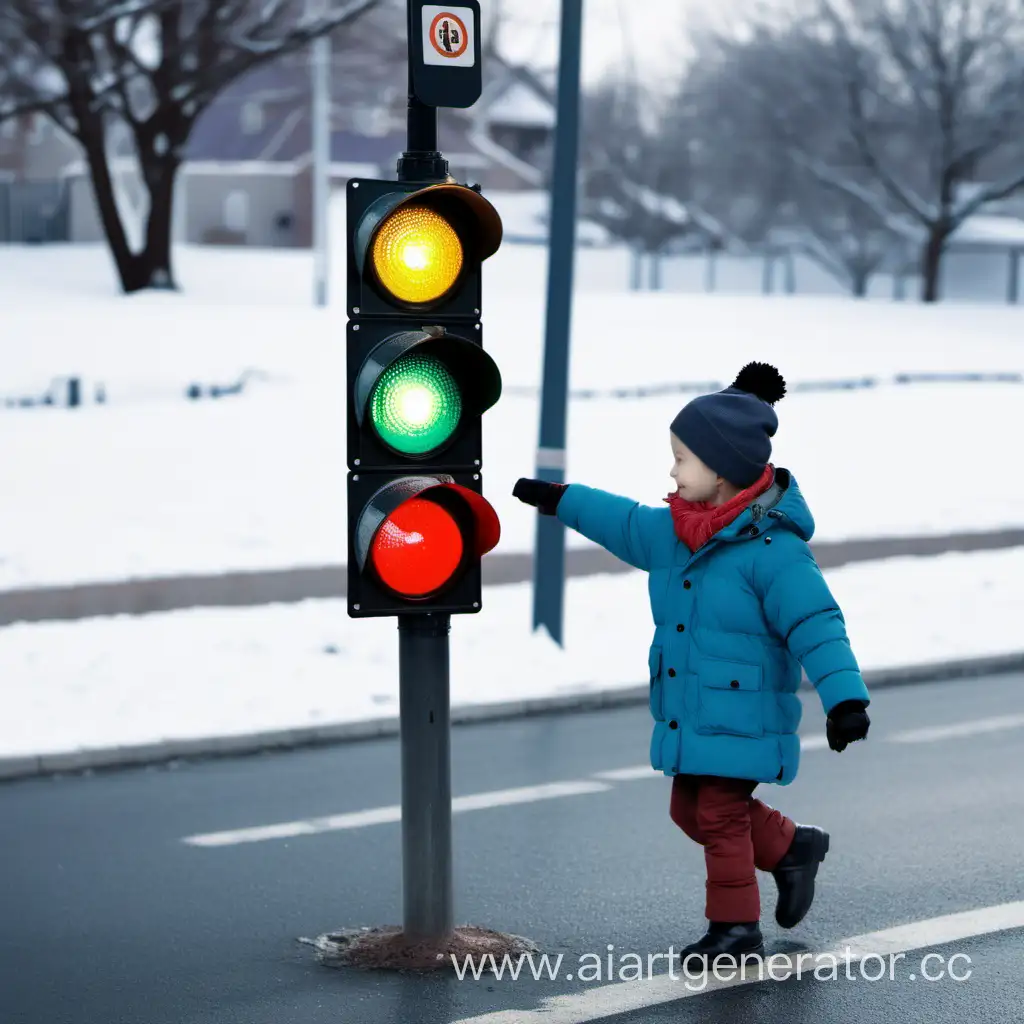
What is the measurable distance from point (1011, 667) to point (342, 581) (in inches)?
163

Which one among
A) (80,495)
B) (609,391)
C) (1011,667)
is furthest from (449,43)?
(609,391)

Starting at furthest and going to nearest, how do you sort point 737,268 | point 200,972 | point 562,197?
point 737,268 → point 562,197 → point 200,972

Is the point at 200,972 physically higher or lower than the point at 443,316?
lower

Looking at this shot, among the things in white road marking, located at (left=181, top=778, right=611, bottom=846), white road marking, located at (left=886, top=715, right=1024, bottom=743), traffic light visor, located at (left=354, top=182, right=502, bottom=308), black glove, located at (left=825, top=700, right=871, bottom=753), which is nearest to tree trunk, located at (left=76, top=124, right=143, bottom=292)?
white road marking, located at (left=886, top=715, right=1024, bottom=743)

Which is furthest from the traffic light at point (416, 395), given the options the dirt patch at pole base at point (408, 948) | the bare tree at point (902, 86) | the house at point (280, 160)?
the house at point (280, 160)

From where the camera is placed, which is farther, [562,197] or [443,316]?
[562,197]

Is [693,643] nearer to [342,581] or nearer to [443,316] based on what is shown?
[443,316]

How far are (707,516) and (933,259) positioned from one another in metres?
44.1

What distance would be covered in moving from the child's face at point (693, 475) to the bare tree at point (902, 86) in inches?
1684

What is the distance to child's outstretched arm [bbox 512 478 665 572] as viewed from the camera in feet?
18.4

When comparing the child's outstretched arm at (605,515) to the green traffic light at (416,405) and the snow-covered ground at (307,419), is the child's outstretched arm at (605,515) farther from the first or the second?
the snow-covered ground at (307,419)

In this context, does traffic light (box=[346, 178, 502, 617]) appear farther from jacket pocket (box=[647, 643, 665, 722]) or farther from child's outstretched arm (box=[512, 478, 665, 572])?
jacket pocket (box=[647, 643, 665, 722])

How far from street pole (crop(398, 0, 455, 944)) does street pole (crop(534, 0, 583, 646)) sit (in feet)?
18.7

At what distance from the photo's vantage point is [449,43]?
545 centimetres
